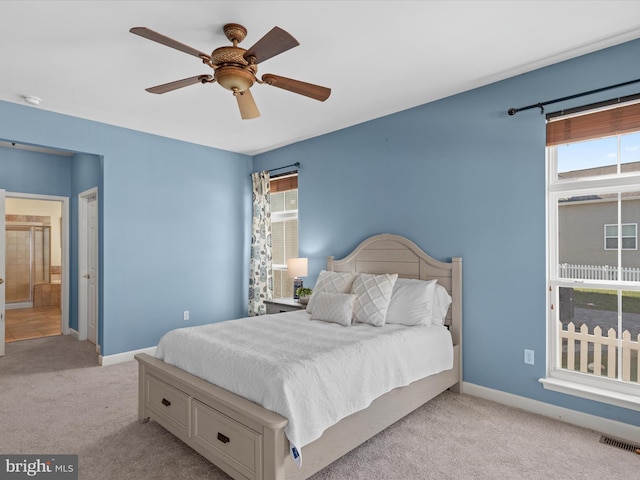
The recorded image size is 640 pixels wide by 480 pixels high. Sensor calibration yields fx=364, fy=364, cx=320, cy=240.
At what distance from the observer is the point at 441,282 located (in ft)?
11.1

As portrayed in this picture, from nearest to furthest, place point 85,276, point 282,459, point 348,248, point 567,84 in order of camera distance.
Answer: point 282,459, point 567,84, point 348,248, point 85,276

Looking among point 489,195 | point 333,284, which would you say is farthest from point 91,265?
point 489,195

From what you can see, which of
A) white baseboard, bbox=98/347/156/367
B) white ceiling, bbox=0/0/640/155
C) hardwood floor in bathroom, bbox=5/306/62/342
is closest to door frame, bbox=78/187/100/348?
hardwood floor in bathroom, bbox=5/306/62/342

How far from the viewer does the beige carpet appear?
6.91 feet

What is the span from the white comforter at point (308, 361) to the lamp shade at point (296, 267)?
1.31 meters

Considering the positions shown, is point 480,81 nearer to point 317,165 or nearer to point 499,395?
point 317,165

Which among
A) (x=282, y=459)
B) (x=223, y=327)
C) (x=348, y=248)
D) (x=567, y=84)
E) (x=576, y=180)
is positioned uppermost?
(x=567, y=84)

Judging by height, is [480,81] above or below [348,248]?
above

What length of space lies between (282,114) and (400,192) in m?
1.49

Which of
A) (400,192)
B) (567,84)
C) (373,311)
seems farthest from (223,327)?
(567,84)

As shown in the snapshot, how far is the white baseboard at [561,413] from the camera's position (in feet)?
8.00

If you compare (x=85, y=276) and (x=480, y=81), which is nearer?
(x=480, y=81)

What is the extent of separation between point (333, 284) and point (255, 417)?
193cm

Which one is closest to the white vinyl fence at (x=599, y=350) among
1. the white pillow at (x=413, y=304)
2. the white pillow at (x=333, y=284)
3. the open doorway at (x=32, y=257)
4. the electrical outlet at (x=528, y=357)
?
the electrical outlet at (x=528, y=357)
